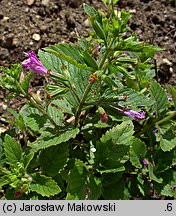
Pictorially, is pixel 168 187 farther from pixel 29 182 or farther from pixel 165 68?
pixel 165 68

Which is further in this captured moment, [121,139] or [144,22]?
[144,22]

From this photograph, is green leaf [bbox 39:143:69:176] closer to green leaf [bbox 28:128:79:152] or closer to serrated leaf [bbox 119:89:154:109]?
green leaf [bbox 28:128:79:152]

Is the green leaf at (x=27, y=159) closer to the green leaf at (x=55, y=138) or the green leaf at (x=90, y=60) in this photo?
the green leaf at (x=55, y=138)

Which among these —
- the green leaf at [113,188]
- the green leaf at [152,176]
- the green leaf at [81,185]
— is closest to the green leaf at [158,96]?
the green leaf at [152,176]

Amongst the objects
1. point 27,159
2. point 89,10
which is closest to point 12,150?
point 27,159

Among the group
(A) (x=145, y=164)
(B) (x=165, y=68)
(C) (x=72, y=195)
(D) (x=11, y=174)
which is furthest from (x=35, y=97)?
(B) (x=165, y=68)

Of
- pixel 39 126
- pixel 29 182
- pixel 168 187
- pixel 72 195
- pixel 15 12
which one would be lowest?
pixel 168 187

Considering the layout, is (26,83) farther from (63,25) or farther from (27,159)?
(63,25)
